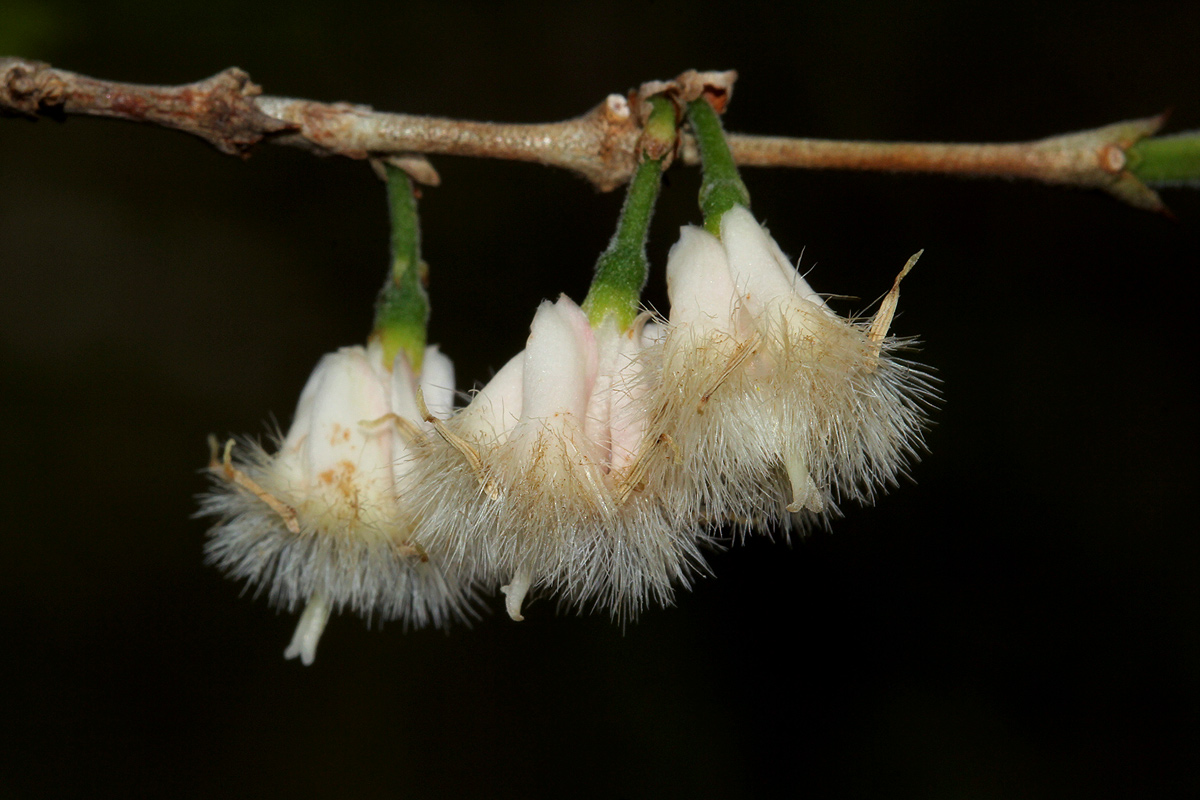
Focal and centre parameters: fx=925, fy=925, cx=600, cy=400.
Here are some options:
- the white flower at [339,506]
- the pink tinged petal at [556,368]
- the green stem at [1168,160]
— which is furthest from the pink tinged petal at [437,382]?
the green stem at [1168,160]

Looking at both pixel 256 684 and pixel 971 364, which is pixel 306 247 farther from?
pixel 971 364

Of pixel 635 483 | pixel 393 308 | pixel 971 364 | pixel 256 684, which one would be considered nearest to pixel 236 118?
pixel 393 308

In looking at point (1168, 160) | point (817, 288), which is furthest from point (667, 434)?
point (817, 288)

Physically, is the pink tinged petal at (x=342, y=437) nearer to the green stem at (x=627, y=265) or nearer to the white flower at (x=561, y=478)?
the white flower at (x=561, y=478)

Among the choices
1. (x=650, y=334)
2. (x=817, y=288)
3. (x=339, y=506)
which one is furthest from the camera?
(x=817, y=288)

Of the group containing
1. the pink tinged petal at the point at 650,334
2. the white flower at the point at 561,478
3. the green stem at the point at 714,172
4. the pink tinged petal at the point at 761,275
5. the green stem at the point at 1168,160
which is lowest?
the white flower at the point at 561,478

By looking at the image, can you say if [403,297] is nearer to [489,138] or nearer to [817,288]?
[489,138]
